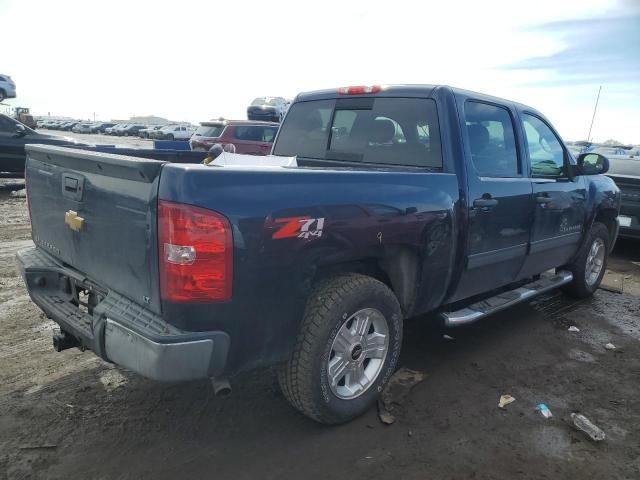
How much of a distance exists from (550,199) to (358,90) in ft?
6.34

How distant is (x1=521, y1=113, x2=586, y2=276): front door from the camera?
13.7 ft

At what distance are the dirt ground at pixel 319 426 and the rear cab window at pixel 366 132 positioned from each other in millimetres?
1605

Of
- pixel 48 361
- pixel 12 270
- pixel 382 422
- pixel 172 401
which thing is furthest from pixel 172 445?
pixel 12 270

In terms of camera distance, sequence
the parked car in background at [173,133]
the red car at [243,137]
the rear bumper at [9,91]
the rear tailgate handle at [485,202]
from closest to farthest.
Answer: the rear tailgate handle at [485,202] → the red car at [243,137] → the rear bumper at [9,91] → the parked car in background at [173,133]

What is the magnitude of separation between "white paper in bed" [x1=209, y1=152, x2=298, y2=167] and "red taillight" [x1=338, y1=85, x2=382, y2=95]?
69 cm

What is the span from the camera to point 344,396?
2.89 metres

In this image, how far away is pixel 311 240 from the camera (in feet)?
8.04

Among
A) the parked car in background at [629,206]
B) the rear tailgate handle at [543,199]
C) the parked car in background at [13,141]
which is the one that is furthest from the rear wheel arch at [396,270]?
the parked car in background at [13,141]

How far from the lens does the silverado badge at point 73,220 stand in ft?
8.82

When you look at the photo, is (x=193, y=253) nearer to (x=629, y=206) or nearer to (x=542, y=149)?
(x=542, y=149)

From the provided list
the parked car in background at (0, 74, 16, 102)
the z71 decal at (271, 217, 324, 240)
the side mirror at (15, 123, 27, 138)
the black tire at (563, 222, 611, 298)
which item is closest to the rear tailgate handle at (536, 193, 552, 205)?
the black tire at (563, 222, 611, 298)

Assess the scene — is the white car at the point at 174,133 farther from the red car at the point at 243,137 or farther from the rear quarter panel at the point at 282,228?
the rear quarter panel at the point at 282,228

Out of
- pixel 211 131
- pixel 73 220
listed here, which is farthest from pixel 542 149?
pixel 211 131

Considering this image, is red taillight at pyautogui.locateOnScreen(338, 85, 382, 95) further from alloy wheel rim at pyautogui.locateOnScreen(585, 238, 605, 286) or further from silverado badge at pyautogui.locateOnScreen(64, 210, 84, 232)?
alloy wheel rim at pyautogui.locateOnScreen(585, 238, 605, 286)
